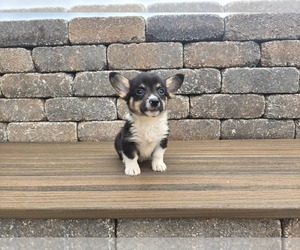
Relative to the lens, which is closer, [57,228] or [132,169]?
[57,228]

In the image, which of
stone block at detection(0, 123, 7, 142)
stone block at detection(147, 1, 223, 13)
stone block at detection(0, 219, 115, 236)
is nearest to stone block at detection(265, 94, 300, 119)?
stone block at detection(147, 1, 223, 13)

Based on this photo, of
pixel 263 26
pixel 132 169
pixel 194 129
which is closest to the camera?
pixel 132 169

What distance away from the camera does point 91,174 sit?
1.32 meters

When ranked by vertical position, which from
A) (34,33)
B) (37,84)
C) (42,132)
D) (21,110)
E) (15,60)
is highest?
(34,33)

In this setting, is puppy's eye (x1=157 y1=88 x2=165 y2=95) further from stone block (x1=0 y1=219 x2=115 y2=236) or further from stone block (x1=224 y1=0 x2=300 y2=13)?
stone block (x1=224 y1=0 x2=300 y2=13)

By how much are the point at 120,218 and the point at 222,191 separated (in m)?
0.32

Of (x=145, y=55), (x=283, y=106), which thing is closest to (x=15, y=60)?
(x=145, y=55)

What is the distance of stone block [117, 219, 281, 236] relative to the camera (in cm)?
102

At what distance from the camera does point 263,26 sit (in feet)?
5.81

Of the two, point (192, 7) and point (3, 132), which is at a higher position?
point (192, 7)

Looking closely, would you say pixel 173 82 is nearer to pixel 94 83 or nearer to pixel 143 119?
pixel 143 119

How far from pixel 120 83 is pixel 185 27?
589 millimetres

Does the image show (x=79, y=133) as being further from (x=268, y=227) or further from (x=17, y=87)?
(x=268, y=227)

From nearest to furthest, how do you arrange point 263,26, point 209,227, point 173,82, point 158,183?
point 209,227, point 158,183, point 173,82, point 263,26
